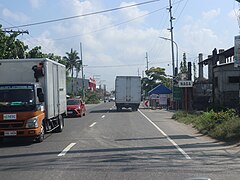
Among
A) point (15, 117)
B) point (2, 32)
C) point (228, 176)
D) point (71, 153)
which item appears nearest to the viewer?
point (228, 176)

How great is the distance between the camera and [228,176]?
898cm

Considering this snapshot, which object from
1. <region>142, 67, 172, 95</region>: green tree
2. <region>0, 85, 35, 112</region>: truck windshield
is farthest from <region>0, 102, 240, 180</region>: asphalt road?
<region>142, 67, 172, 95</region>: green tree

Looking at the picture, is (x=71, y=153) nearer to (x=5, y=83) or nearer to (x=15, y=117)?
(x=15, y=117)

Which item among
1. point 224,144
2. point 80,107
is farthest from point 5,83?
point 80,107

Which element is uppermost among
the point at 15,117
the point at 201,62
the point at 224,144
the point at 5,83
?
the point at 201,62

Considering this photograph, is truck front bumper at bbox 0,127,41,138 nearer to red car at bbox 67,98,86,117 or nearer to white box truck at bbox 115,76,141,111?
red car at bbox 67,98,86,117

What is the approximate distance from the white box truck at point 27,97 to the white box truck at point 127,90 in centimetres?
2577

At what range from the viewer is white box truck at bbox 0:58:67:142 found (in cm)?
1498

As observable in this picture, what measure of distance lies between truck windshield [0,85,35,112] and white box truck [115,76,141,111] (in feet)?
95.8

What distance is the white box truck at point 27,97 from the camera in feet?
49.1

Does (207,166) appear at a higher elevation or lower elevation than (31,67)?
lower

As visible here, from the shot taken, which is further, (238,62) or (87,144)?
(238,62)

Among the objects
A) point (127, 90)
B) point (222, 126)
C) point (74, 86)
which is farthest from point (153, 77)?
point (222, 126)

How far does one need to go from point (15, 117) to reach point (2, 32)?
874 inches
